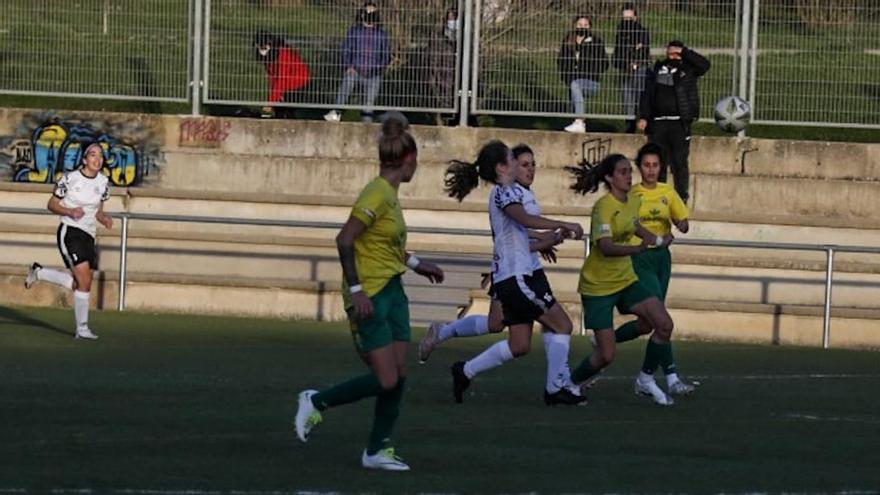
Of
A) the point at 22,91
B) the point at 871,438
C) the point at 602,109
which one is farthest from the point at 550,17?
the point at 871,438

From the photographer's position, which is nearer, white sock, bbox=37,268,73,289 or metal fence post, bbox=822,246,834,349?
white sock, bbox=37,268,73,289

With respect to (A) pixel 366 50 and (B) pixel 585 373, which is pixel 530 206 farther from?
(A) pixel 366 50

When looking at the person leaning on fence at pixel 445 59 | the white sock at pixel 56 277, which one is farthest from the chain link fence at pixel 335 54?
the white sock at pixel 56 277

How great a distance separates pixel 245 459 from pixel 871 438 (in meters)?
4.08

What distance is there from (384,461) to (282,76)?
13886 mm

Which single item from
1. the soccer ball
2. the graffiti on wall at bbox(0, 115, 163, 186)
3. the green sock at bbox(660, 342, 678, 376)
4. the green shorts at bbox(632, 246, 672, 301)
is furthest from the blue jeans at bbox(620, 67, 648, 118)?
the green sock at bbox(660, 342, 678, 376)

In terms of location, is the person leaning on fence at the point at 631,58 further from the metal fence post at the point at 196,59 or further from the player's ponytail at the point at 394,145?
the player's ponytail at the point at 394,145

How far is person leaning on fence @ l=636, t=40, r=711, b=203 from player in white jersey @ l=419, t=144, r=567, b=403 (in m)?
7.25

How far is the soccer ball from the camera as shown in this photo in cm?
2225

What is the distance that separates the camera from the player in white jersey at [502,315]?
43.5 ft

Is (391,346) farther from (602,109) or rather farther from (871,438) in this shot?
(602,109)

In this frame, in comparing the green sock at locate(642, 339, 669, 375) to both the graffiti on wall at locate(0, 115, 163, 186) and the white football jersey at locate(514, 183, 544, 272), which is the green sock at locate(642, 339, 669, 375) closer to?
the white football jersey at locate(514, 183, 544, 272)

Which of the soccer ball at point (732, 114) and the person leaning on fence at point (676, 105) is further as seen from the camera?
the soccer ball at point (732, 114)

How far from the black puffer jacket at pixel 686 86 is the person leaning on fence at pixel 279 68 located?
14.4ft
